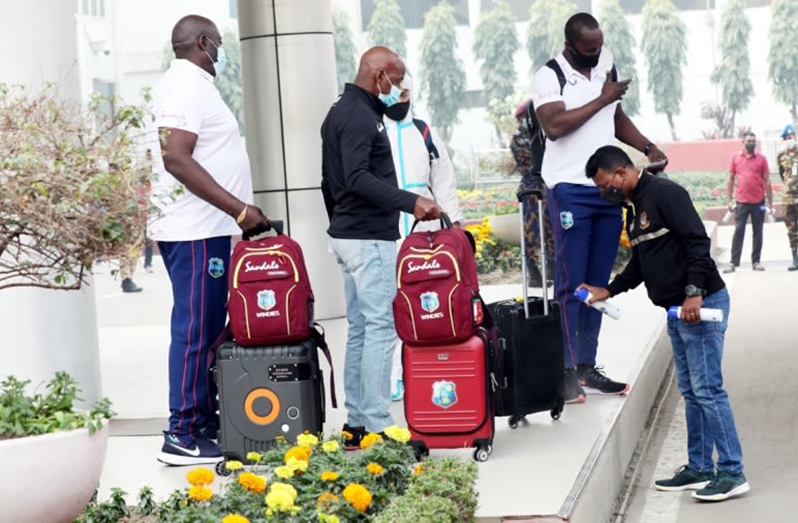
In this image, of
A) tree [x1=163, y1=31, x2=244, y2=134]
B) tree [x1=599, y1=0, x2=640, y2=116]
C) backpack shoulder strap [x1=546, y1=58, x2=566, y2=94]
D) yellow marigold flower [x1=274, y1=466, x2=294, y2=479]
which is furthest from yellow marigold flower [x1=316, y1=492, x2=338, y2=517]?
tree [x1=599, y1=0, x2=640, y2=116]

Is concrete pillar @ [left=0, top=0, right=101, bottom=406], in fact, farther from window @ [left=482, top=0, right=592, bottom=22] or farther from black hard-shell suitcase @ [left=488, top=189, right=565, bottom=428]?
window @ [left=482, top=0, right=592, bottom=22]

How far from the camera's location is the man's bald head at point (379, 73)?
5.85 metres

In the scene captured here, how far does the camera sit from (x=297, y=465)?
4266 mm

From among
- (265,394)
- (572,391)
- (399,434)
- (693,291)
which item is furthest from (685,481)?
(399,434)

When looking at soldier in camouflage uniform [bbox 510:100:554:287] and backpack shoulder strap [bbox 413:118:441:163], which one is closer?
backpack shoulder strap [bbox 413:118:441:163]

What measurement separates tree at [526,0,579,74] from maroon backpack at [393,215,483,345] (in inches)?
1838

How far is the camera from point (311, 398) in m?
5.66

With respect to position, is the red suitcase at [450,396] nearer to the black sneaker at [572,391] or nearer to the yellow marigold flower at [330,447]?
the yellow marigold flower at [330,447]

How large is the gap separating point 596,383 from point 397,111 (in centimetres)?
189

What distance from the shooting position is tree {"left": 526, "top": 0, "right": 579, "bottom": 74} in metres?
51.6

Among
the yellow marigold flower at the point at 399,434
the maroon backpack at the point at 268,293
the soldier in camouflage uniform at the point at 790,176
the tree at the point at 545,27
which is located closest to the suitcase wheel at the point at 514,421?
the maroon backpack at the point at 268,293

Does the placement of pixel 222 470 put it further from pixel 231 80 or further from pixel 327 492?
pixel 231 80

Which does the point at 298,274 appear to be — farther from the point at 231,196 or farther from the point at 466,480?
the point at 466,480

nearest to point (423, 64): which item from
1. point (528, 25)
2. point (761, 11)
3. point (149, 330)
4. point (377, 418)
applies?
point (528, 25)
